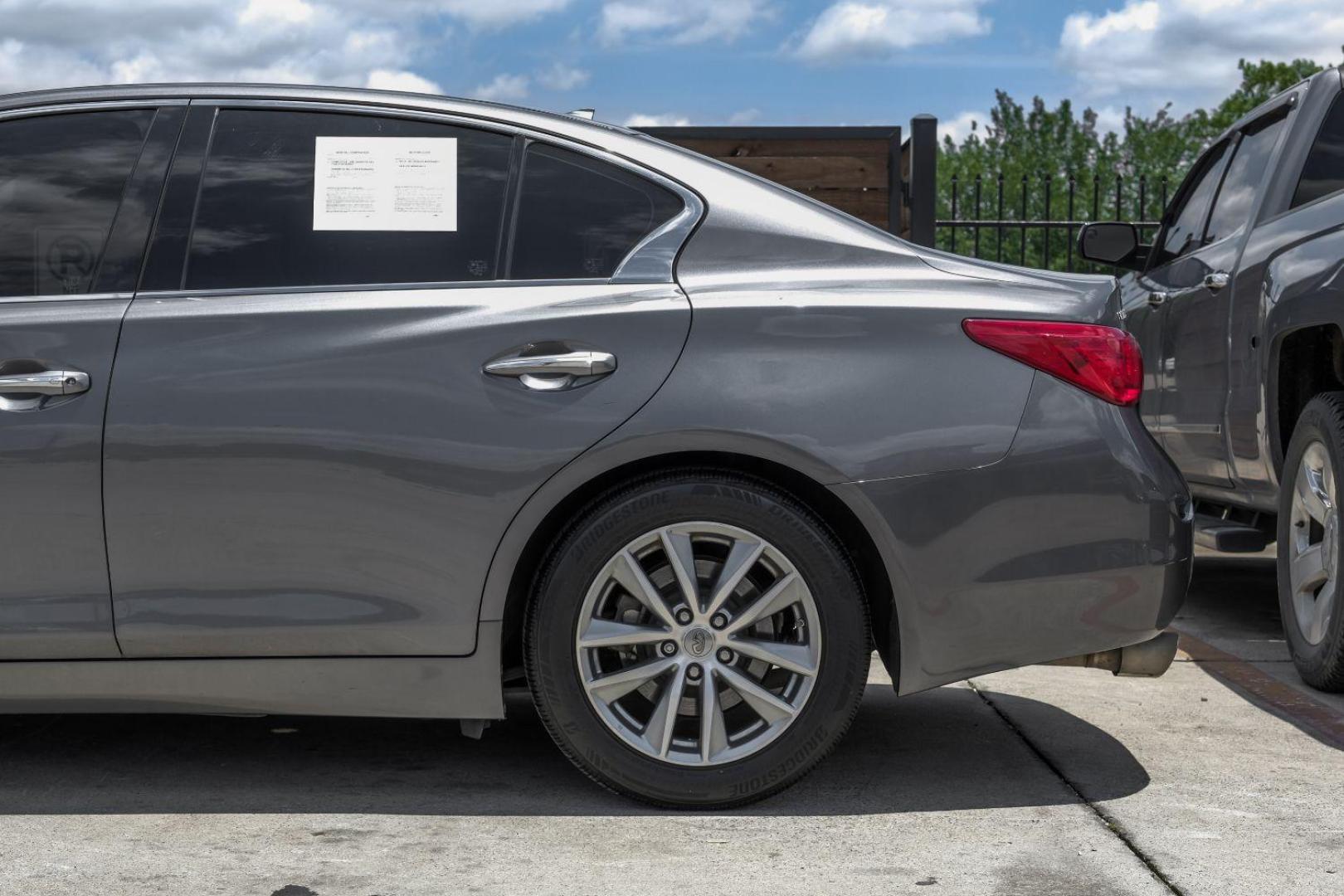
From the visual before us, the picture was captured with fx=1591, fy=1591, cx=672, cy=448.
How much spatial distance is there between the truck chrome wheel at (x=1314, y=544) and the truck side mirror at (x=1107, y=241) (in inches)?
65.4

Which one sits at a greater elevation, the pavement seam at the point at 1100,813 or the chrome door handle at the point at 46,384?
the chrome door handle at the point at 46,384

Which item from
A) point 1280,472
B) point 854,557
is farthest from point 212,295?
point 1280,472

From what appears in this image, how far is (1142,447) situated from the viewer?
3711mm

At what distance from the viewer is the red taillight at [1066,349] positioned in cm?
367

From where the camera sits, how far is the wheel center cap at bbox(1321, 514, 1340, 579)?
189 inches

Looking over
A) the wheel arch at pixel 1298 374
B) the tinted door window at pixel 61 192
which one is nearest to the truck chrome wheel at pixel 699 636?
the tinted door window at pixel 61 192

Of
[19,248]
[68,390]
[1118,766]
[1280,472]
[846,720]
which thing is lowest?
[1118,766]

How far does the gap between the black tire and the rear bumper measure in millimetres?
130

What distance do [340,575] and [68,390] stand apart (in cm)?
76

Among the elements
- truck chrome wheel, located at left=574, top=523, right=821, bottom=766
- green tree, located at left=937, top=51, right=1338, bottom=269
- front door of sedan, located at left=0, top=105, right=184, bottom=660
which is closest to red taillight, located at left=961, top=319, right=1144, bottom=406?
truck chrome wheel, located at left=574, top=523, right=821, bottom=766

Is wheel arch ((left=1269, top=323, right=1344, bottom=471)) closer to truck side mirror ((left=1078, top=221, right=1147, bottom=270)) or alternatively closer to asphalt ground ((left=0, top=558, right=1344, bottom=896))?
asphalt ground ((left=0, top=558, right=1344, bottom=896))

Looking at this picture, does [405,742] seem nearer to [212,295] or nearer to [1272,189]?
[212,295]

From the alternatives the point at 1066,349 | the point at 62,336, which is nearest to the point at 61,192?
the point at 62,336

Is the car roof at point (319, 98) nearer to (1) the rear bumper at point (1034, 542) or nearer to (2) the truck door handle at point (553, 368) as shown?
(2) the truck door handle at point (553, 368)
